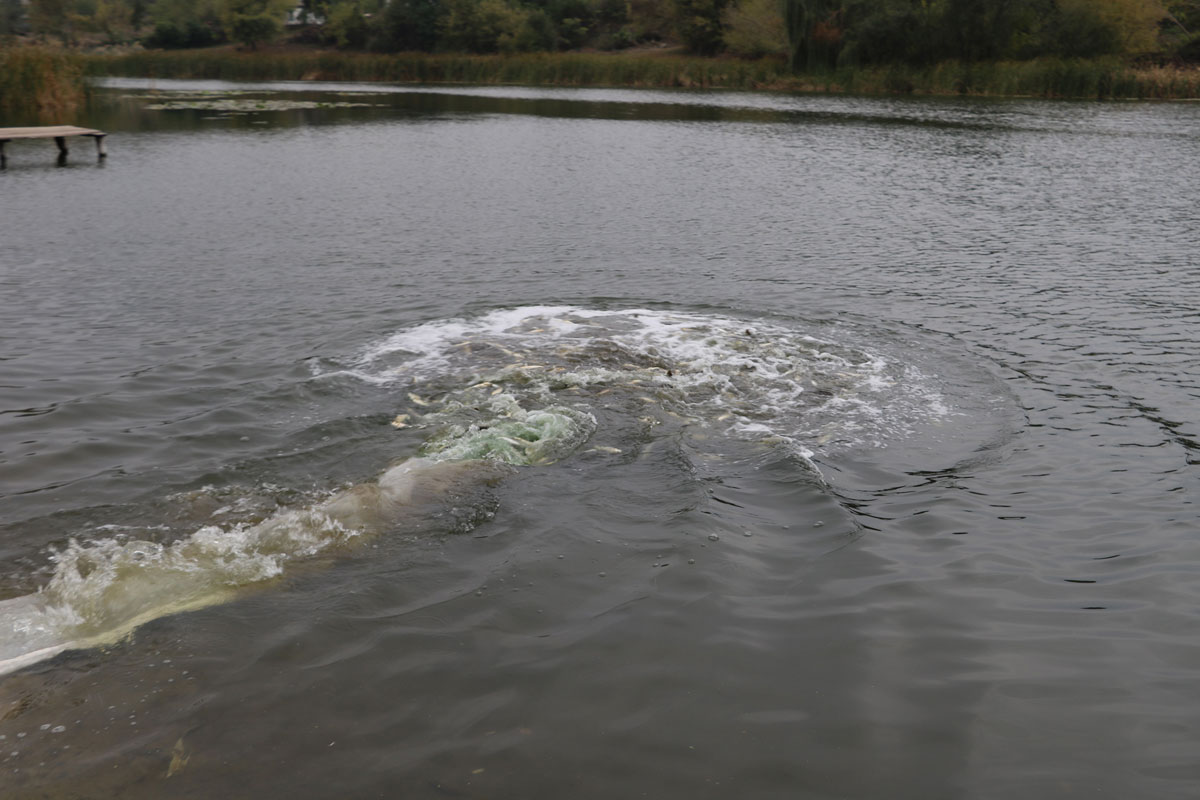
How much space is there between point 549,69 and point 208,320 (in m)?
64.5

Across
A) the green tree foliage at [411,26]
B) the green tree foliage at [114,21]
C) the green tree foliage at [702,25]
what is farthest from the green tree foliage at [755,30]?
the green tree foliage at [114,21]

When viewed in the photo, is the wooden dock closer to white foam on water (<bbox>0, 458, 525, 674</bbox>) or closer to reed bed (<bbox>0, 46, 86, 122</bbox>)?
reed bed (<bbox>0, 46, 86, 122</bbox>)

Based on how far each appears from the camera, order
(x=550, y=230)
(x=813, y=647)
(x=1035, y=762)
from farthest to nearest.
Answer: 1. (x=550, y=230)
2. (x=813, y=647)
3. (x=1035, y=762)

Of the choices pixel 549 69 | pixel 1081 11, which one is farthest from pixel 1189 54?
pixel 549 69

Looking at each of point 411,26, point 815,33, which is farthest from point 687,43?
point 411,26

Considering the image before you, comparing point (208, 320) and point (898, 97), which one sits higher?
point (898, 97)

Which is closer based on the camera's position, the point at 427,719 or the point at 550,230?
the point at 427,719

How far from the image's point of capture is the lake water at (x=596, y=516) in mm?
4590

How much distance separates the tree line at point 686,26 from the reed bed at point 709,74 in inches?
138

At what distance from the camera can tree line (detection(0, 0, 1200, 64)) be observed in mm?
61844

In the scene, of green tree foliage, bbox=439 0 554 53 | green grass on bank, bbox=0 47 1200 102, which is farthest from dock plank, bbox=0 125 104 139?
green tree foliage, bbox=439 0 554 53

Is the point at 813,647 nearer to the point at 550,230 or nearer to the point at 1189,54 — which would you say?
the point at 550,230

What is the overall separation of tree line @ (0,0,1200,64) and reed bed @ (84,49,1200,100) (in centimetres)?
352

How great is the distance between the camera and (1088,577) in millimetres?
6246
